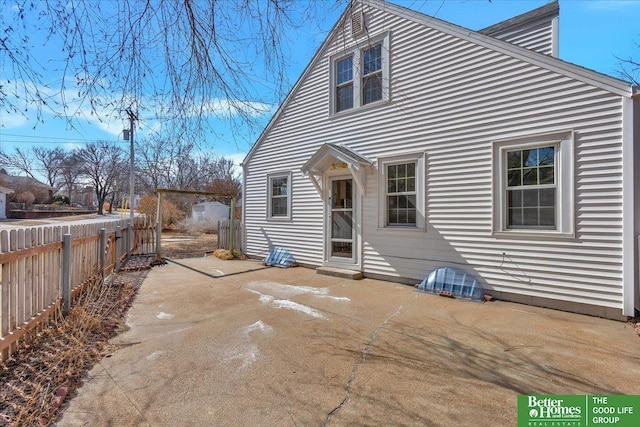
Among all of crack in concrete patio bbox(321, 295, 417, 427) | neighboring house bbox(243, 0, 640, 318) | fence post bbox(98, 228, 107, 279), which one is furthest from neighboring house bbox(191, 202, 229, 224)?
crack in concrete patio bbox(321, 295, 417, 427)

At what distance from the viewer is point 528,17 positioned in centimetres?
627

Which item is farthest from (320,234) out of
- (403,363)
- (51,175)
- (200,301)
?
(51,175)

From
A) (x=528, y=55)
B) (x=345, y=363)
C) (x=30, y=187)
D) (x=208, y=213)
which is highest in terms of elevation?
(x=30, y=187)

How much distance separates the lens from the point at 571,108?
4.87 metres

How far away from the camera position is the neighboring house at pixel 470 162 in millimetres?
4629

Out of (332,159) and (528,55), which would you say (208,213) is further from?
(528,55)

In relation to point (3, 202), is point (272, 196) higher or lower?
lower

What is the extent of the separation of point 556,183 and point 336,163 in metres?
4.47

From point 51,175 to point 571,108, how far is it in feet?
227

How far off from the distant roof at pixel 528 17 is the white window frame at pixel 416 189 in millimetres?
3302

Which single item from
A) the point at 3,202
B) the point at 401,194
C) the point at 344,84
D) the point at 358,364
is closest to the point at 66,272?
the point at 358,364

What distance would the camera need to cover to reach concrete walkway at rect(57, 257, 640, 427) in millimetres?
2391

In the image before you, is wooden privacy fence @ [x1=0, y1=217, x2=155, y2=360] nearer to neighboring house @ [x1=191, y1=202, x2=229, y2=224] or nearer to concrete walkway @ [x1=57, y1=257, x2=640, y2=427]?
concrete walkway @ [x1=57, y1=257, x2=640, y2=427]

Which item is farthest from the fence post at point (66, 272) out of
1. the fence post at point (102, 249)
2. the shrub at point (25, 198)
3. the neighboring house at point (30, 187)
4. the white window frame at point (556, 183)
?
the neighboring house at point (30, 187)
